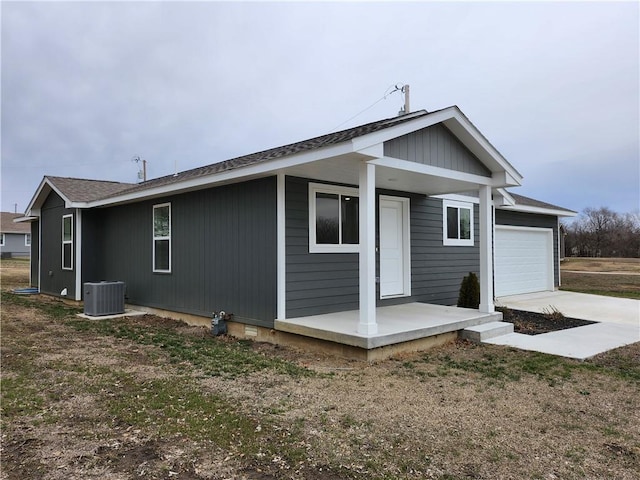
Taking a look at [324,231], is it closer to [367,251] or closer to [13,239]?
[367,251]

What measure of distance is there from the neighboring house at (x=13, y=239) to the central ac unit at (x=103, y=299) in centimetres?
3414

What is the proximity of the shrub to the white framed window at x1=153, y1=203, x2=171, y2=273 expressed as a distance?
234 inches

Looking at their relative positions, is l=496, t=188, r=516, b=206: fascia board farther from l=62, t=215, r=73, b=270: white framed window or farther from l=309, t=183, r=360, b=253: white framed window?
l=62, t=215, r=73, b=270: white framed window

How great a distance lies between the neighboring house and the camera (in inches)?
1465

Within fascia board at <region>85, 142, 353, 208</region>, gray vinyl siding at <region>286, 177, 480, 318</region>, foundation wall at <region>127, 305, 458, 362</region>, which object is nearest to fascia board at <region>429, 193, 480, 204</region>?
gray vinyl siding at <region>286, 177, 480, 318</region>

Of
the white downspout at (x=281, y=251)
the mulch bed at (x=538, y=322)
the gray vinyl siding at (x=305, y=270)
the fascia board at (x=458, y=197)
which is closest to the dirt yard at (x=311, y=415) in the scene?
the white downspout at (x=281, y=251)

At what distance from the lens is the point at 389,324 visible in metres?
6.20

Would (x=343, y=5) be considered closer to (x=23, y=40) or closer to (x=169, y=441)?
(x=23, y=40)

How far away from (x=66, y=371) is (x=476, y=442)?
435 centimetres

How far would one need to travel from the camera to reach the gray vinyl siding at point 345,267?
656cm

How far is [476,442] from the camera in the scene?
3.11 m

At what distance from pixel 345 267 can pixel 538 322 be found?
389 centimetres

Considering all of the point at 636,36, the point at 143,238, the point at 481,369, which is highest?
the point at 636,36

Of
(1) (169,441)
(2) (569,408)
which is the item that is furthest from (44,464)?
(2) (569,408)
